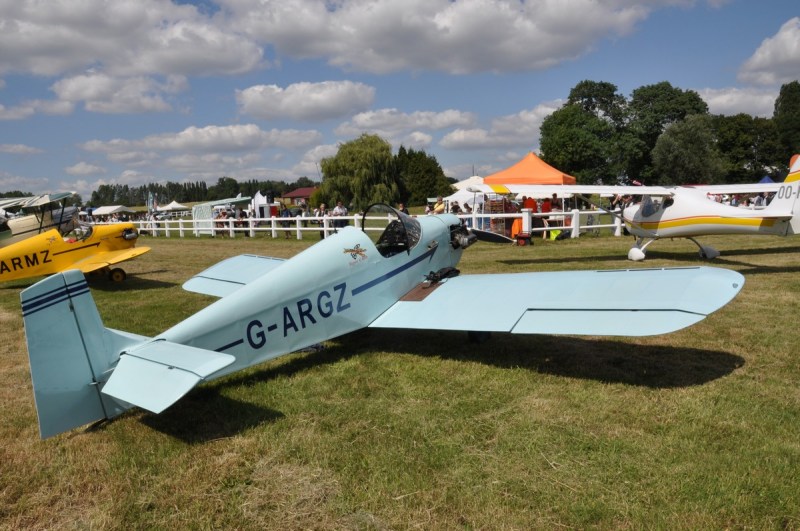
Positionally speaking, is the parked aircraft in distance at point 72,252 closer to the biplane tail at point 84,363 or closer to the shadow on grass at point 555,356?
the shadow on grass at point 555,356

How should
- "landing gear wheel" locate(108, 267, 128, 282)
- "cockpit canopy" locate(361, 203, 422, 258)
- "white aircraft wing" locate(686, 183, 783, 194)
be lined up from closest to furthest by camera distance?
1. "cockpit canopy" locate(361, 203, 422, 258)
2. "landing gear wheel" locate(108, 267, 128, 282)
3. "white aircraft wing" locate(686, 183, 783, 194)

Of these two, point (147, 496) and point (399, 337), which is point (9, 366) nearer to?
point (147, 496)

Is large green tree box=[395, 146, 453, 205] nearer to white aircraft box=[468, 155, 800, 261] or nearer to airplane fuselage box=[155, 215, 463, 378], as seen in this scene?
white aircraft box=[468, 155, 800, 261]

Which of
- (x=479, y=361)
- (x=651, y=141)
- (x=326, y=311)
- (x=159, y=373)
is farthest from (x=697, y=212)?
(x=651, y=141)

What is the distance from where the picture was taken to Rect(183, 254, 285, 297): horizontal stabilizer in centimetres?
695

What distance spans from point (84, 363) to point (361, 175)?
45.9 meters

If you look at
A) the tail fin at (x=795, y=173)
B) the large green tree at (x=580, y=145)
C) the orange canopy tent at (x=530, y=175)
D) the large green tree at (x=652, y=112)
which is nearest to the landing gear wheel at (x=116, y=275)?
the tail fin at (x=795, y=173)

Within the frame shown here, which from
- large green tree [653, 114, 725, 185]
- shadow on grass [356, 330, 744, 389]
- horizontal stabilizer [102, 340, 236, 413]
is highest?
large green tree [653, 114, 725, 185]

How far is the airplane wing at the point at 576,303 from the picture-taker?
4.11m

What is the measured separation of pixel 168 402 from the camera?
305cm

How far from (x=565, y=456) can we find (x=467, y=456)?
63cm

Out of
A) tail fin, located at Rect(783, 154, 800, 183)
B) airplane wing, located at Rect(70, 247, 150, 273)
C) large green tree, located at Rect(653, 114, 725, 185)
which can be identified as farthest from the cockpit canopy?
large green tree, located at Rect(653, 114, 725, 185)

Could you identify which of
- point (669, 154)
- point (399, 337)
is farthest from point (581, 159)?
point (399, 337)

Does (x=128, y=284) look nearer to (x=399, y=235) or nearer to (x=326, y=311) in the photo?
(x=399, y=235)
